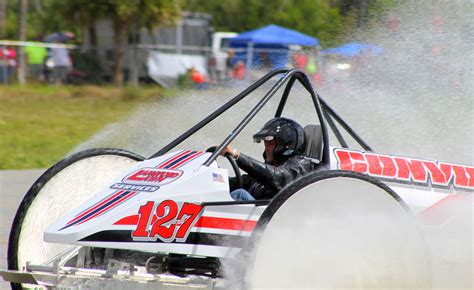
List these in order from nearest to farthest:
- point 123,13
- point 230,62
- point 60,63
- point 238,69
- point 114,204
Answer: point 114,204, point 238,69, point 60,63, point 230,62, point 123,13

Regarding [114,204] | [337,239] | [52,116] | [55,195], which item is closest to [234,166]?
[114,204]

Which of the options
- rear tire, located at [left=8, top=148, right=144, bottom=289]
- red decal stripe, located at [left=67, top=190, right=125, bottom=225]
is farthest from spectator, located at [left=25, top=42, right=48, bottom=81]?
red decal stripe, located at [left=67, top=190, right=125, bottom=225]

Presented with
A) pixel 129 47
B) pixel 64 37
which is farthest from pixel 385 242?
pixel 64 37

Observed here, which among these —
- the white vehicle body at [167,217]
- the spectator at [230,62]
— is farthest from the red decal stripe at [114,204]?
the spectator at [230,62]

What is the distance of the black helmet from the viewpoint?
6.28 m

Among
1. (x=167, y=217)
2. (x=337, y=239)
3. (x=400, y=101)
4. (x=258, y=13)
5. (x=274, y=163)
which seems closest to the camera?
(x=337, y=239)

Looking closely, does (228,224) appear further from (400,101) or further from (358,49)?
(358,49)

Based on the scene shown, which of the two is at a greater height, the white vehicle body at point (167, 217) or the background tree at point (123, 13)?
the white vehicle body at point (167, 217)

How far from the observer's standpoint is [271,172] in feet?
19.6

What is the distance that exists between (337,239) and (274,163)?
1174mm

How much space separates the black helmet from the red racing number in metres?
1.02

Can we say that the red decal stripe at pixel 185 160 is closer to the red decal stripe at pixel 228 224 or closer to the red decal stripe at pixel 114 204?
Result: the red decal stripe at pixel 114 204

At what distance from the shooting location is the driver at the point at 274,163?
5984 millimetres

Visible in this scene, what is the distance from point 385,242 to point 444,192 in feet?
3.57
